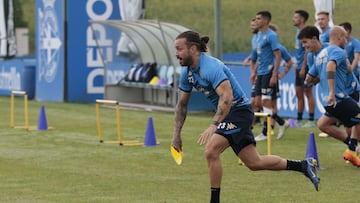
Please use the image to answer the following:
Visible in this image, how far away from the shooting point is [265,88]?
18.0m

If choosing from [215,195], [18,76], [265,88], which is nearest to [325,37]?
[265,88]

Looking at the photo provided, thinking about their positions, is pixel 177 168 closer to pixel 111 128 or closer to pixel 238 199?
pixel 238 199

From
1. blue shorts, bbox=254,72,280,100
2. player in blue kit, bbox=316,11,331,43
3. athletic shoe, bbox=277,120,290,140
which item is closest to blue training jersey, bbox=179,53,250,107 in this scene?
athletic shoe, bbox=277,120,290,140

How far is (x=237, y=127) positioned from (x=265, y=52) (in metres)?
7.94

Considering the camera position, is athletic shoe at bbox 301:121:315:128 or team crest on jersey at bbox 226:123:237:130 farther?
athletic shoe at bbox 301:121:315:128

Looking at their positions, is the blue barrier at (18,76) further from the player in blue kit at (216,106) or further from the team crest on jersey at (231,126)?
the team crest on jersey at (231,126)

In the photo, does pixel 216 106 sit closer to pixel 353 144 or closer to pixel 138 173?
pixel 138 173

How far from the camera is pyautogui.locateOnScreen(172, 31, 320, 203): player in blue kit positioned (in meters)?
9.77

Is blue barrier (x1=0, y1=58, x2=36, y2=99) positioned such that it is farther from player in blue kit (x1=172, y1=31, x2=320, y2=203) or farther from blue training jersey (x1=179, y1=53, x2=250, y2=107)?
blue training jersey (x1=179, y1=53, x2=250, y2=107)

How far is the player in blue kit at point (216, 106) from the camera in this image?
9773 millimetres

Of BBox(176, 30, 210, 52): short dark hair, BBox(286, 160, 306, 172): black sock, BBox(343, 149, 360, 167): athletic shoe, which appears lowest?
BBox(343, 149, 360, 167): athletic shoe

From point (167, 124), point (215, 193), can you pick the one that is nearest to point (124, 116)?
point (167, 124)

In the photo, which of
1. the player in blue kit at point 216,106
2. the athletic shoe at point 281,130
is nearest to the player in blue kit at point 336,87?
the player in blue kit at point 216,106

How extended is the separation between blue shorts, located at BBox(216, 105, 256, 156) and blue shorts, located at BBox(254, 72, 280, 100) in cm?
772
